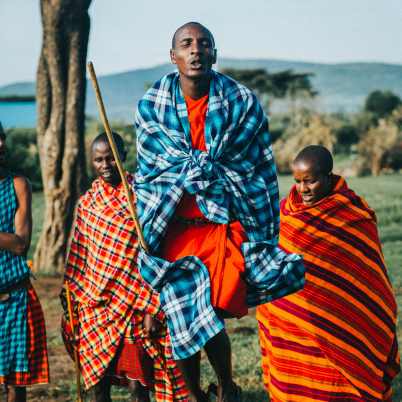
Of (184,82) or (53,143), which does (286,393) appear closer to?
(184,82)

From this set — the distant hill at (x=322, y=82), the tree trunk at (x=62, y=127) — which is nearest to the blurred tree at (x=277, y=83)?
the distant hill at (x=322, y=82)

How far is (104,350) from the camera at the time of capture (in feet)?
17.4

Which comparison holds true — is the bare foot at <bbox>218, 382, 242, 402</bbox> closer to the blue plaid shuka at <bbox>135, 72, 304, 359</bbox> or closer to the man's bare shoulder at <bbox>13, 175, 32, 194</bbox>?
the blue plaid shuka at <bbox>135, 72, 304, 359</bbox>

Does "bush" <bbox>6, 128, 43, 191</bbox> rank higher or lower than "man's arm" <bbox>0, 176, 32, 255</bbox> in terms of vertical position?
lower

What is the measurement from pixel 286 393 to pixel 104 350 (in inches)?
49.2

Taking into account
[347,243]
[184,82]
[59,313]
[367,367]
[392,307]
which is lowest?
[59,313]

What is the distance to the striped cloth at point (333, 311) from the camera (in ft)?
17.1

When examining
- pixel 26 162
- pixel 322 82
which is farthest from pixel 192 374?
pixel 322 82

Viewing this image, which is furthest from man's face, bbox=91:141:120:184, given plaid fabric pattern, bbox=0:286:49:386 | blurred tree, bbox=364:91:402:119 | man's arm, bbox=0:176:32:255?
blurred tree, bbox=364:91:402:119

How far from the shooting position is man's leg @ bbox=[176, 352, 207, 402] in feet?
14.6

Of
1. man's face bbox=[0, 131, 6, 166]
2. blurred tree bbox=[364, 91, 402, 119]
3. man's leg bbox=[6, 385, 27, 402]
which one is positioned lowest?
man's leg bbox=[6, 385, 27, 402]

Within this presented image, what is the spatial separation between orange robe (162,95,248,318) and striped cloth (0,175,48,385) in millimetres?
1144

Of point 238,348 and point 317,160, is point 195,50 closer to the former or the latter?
point 317,160

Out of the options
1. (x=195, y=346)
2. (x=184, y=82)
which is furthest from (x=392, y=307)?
(x=184, y=82)
